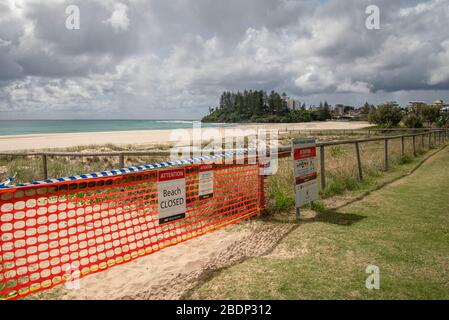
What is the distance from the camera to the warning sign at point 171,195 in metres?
4.80

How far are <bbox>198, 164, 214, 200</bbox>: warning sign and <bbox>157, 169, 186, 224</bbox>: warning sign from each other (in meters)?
0.88

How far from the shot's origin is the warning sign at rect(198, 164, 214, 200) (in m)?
5.96

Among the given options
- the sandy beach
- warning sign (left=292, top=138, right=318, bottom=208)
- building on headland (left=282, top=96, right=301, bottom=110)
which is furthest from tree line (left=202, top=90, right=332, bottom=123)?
warning sign (left=292, top=138, right=318, bottom=208)

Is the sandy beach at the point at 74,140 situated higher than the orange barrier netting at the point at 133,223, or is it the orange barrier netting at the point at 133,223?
the sandy beach at the point at 74,140

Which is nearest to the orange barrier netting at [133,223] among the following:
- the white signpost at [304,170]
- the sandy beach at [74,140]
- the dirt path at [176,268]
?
the dirt path at [176,268]

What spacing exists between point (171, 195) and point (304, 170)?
2.83m

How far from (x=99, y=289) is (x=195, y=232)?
2.11 m

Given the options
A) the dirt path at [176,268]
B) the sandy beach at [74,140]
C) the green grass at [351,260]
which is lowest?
the dirt path at [176,268]

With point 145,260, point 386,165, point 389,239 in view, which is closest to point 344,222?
point 389,239

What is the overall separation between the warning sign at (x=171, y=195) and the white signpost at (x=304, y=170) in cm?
226

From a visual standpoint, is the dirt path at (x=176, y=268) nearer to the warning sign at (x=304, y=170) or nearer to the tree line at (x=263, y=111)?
the warning sign at (x=304, y=170)
